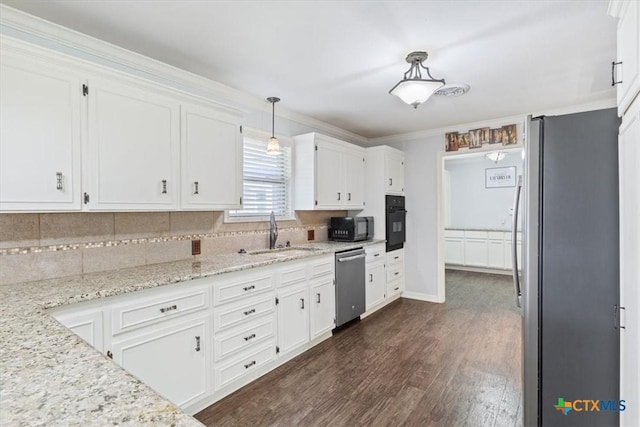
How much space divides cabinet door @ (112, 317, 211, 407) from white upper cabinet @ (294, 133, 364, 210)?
6.35ft

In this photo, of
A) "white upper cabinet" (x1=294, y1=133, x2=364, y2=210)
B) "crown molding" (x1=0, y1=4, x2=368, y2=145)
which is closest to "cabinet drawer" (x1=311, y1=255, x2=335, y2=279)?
"white upper cabinet" (x1=294, y1=133, x2=364, y2=210)

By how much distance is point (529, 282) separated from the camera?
1697 millimetres

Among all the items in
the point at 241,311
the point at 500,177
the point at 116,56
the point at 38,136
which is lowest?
the point at 241,311

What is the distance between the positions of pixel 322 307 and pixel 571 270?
2127 millimetres

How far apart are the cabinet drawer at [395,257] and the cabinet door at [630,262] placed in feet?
10.0

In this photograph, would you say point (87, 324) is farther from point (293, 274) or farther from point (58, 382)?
point (293, 274)

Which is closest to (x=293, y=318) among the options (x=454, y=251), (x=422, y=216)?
A: (x=422, y=216)

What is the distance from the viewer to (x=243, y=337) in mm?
2385

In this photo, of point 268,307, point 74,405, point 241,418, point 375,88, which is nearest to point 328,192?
point 375,88

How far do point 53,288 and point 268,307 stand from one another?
138 centimetres

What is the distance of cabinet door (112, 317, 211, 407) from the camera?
1.80 meters

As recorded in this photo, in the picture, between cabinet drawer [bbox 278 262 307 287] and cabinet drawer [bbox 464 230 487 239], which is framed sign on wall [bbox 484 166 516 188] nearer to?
cabinet drawer [bbox 464 230 487 239]

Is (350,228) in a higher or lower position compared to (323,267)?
higher

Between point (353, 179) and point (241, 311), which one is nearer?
point (241, 311)
